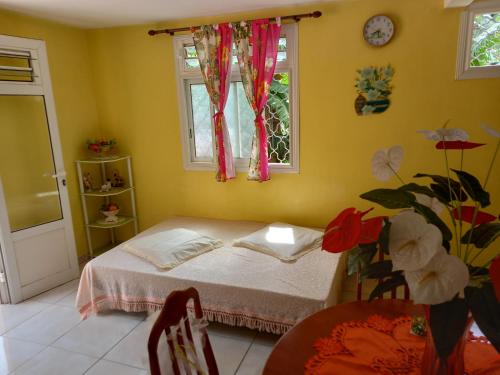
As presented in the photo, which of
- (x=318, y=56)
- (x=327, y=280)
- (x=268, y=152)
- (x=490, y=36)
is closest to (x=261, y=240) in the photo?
(x=327, y=280)

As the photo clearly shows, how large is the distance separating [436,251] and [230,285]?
1801mm

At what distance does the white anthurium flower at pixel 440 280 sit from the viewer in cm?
65

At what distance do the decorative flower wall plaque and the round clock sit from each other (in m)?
0.20

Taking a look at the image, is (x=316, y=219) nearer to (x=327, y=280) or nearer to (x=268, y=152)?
(x=268, y=152)

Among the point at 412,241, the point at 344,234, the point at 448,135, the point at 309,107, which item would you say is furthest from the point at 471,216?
the point at 309,107

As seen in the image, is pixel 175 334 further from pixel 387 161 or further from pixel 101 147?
pixel 101 147

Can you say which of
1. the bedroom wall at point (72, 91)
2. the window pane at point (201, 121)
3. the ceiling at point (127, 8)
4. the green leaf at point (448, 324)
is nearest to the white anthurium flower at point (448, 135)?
the green leaf at point (448, 324)

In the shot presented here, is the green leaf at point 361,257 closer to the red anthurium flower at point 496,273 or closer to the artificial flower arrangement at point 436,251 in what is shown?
the artificial flower arrangement at point 436,251

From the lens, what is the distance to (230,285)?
90.7 inches

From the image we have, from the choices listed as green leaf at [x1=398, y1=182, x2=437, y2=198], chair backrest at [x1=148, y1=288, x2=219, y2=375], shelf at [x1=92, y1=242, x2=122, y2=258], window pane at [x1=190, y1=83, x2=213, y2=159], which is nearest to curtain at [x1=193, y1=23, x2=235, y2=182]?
window pane at [x1=190, y1=83, x2=213, y2=159]

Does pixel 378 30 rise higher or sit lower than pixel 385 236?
higher

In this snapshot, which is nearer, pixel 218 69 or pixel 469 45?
pixel 469 45

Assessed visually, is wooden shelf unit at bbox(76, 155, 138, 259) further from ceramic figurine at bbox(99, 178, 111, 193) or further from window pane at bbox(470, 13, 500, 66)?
window pane at bbox(470, 13, 500, 66)

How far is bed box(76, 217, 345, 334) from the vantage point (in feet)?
7.22
